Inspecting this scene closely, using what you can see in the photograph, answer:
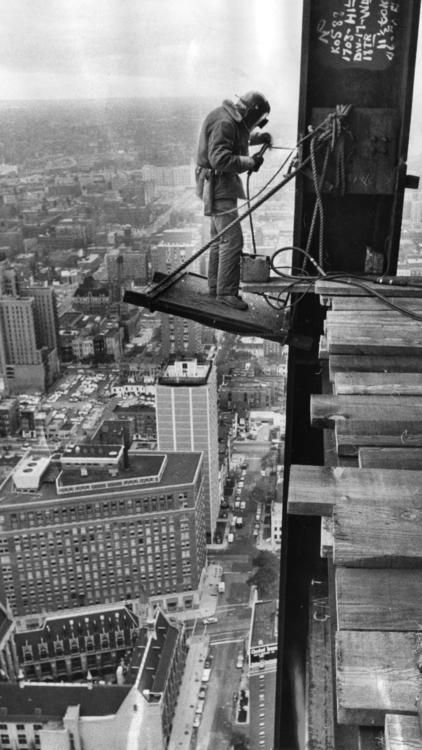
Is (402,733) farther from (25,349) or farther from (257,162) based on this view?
(25,349)

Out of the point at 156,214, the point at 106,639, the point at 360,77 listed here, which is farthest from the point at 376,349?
the point at 156,214

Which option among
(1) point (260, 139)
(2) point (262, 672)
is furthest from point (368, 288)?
(2) point (262, 672)

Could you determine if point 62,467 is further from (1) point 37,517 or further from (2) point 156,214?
(2) point 156,214

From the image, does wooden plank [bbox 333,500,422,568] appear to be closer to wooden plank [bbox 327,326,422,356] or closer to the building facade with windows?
wooden plank [bbox 327,326,422,356]

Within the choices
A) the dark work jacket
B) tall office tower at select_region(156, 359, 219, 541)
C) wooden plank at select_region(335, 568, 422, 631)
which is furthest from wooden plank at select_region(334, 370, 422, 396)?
tall office tower at select_region(156, 359, 219, 541)

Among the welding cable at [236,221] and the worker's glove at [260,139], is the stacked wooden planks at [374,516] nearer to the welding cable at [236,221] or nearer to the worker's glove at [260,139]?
the welding cable at [236,221]
